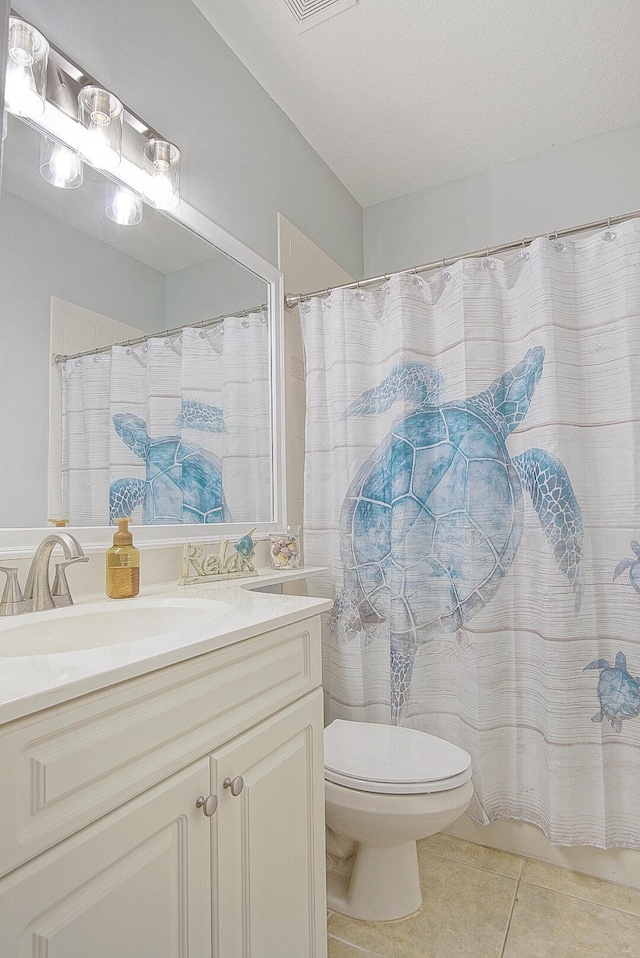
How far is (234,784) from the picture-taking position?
0.87 m

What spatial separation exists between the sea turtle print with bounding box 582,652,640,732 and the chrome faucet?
4.58 ft

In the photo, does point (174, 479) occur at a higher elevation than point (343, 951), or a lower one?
higher

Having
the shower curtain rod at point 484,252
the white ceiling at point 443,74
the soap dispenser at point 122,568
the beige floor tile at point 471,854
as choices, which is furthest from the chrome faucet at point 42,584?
the white ceiling at point 443,74

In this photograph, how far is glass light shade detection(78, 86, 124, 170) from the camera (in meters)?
1.24

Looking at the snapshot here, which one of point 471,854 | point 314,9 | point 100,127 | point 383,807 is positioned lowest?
point 471,854

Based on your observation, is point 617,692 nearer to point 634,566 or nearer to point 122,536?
point 634,566

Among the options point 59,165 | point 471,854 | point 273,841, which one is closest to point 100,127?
point 59,165

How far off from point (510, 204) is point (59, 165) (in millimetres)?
1850

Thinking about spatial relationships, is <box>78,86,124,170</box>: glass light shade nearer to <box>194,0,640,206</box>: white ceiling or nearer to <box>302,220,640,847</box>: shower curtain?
<box>194,0,640,206</box>: white ceiling

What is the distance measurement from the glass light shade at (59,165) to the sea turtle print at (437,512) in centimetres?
Result: 104

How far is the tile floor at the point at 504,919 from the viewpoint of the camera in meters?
1.35

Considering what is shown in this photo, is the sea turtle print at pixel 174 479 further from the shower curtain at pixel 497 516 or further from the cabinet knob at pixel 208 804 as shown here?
the cabinet knob at pixel 208 804

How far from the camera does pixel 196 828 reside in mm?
815

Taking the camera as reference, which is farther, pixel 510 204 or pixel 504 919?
pixel 510 204
